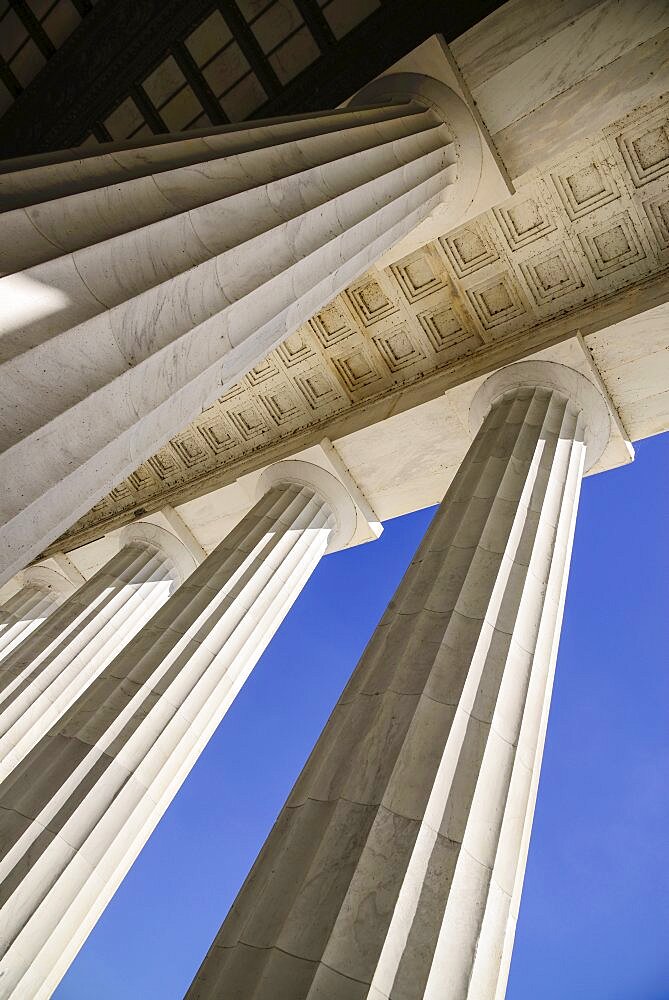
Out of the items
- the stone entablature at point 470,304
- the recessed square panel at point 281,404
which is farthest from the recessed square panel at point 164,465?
the recessed square panel at point 281,404

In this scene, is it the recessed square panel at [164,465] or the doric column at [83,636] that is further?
the recessed square panel at [164,465]

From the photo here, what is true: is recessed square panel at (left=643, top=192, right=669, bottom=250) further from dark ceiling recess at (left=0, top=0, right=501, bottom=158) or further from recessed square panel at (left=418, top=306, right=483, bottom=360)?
dark ceiling recess at (left=0, top=0, right=501, bottom=158)

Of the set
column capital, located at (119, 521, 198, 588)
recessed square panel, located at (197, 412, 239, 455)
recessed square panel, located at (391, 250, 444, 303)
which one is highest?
recessed square panel, located at (391, 250, 444, 303)

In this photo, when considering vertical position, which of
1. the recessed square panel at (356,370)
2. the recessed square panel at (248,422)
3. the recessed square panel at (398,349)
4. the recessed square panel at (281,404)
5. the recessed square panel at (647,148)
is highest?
the recessed square panel at (647,148)

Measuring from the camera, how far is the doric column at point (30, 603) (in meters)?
26.2

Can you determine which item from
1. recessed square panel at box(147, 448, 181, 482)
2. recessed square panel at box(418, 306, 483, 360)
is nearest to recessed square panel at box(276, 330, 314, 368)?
recessed square panel at box(418, 306, 483, 360)

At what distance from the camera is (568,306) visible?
19688 mm

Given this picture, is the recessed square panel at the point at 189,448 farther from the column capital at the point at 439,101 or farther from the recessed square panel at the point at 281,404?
the column capital at the point at 439,101

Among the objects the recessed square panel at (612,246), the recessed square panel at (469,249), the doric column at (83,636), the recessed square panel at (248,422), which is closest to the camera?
the recessed square panel at (612,246)

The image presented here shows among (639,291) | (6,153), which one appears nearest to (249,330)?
(639,291)

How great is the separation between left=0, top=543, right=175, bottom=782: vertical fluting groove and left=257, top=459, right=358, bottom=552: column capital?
590 cm

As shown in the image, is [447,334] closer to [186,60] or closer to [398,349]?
[398,349]

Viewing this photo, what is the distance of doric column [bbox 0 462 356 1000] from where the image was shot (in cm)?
1105

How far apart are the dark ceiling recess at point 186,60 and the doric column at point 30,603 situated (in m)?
17.1
